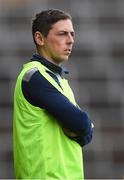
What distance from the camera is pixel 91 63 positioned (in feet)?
63.9

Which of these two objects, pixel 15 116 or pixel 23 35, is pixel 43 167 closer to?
pixel 15 116

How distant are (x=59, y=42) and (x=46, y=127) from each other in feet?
1.42

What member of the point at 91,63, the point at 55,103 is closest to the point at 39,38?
the point at 55,103

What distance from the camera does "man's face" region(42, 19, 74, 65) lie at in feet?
14.6

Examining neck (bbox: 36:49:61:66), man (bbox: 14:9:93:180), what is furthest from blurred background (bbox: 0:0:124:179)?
man (bbox: 14:9:93:180)

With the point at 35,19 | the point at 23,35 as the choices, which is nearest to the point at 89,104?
the point at 23,35

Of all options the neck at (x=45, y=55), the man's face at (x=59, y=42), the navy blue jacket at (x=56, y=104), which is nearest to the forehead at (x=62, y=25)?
the man's face at (x=59, y=42)

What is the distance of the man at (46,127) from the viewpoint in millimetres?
4219

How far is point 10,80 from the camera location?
1895 cm

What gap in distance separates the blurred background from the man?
46.7 feet

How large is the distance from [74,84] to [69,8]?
1.50 metres

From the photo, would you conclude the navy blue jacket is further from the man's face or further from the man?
the man's face

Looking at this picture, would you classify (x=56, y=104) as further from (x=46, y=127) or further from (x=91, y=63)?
(x=91, y=63)

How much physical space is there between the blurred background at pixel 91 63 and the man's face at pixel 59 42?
14145mm
